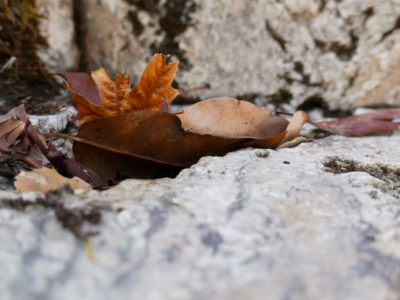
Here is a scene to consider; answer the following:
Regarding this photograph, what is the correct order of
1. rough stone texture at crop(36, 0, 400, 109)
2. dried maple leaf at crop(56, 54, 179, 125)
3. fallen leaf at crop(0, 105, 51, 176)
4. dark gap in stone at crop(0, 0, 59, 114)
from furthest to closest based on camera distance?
rough stone texture at crop(36, 0, 400, 109) → dark gap in stone at crop(0, 0, 59, 114) → dried maple leaf at crop(56, 54, 179, 125) → fallen leaf at crop(0, 105, 51, 176)

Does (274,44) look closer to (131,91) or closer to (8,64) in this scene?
(131,91)

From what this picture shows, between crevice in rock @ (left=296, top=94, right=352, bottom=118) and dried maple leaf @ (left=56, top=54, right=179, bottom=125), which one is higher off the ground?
dried maple leaf @ (left=56, top=54, right=179, bottom=125)

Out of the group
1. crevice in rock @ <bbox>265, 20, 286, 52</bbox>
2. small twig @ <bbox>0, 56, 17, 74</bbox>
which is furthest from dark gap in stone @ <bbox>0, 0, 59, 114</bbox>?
crevice in rock @ <bbox>265, 20, 286, 52</bbox>

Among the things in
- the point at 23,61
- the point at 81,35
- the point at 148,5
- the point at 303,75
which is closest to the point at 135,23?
the point at 148,5

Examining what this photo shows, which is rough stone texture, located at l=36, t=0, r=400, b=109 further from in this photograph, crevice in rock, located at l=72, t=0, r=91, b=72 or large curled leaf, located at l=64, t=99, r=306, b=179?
large curled leaf, located at l=64, t=99, r=306, b=179

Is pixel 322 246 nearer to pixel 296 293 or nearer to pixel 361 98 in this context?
pixel 296 293

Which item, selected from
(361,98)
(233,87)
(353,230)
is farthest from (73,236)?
(361,98)

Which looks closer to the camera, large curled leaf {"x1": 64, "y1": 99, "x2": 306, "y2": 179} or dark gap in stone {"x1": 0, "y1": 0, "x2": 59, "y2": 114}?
large curled leaf {"x1": 64, "y1": 99, "x2": 306, "y2": 179}
